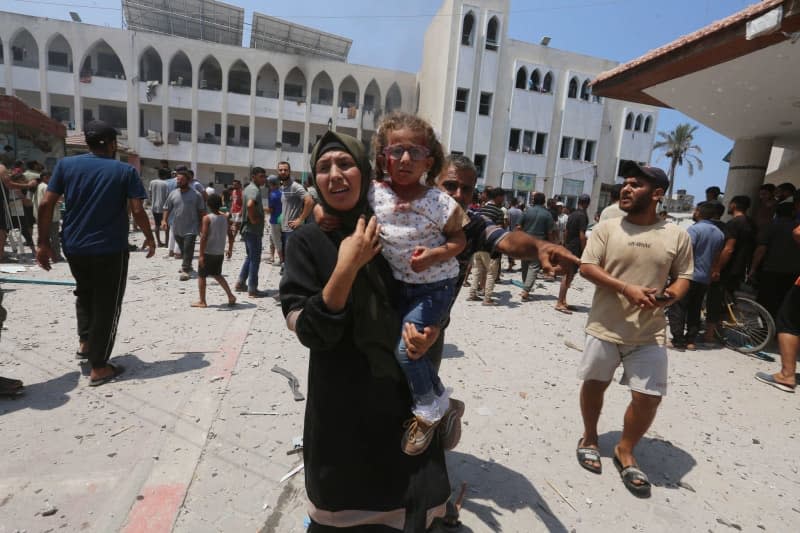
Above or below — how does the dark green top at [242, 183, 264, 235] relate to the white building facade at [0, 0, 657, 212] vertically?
below

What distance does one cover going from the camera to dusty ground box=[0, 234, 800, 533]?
7.52 feet

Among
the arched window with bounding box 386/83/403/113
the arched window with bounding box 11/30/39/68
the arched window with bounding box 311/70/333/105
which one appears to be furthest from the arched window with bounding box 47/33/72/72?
the arched window with bounding box 386/83/403/113

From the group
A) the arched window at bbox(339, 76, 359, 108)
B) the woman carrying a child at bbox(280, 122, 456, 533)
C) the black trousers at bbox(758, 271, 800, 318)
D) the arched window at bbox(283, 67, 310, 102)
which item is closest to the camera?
the woman carrying a child at bbox(280, 122, 456, 533)

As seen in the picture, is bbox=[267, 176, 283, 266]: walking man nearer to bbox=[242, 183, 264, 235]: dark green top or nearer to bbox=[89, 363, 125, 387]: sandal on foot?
bbox=[242, 183, 264, 235]: dark green top

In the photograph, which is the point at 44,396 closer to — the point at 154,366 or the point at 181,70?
the point at 154,366

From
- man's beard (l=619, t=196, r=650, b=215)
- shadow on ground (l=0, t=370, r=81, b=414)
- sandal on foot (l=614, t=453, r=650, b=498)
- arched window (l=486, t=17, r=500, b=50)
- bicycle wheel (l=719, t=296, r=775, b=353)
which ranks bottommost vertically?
shadow on ground (l=0, t=370, r=81, b=414)

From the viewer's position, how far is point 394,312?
152 centimetres

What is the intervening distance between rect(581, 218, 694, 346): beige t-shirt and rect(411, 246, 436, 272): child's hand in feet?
5.55

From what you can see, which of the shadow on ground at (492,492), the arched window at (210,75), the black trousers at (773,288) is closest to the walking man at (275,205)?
the shadow on ground at (492,492)

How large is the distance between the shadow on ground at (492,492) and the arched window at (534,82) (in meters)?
30.1

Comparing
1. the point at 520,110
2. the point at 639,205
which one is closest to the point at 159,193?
the point at 639,205

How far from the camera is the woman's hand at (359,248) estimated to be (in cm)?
128

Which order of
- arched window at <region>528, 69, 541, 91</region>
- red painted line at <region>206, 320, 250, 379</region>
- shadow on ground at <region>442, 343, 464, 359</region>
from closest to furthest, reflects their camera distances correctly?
red painted line at <region>206, 320, 250, 379</region> → shadow on ground at <region>442, 343, 464, 359</region> → arched window at <region>528, 69, 541, 91</region>

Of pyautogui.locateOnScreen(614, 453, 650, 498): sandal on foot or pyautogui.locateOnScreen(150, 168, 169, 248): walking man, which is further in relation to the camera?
pyautogui.locateOnScreen(150, 168, 169, 248): walking man
